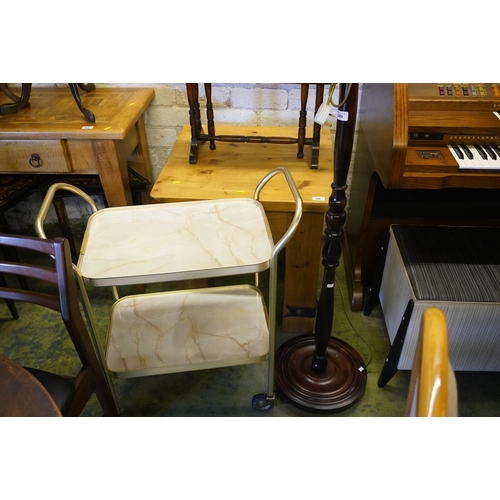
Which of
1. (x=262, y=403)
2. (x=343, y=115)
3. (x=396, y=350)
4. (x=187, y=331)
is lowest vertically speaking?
(x=262, y=403)

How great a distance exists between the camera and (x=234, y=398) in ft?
4.40

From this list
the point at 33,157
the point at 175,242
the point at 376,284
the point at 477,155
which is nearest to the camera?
the point at 175,242

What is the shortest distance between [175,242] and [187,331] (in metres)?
0.30

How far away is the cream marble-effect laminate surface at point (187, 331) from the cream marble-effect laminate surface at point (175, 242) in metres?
0.30

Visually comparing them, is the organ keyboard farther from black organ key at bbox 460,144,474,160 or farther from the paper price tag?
the paper price tag

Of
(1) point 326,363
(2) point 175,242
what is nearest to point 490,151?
(1) point 326,363

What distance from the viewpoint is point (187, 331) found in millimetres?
1159

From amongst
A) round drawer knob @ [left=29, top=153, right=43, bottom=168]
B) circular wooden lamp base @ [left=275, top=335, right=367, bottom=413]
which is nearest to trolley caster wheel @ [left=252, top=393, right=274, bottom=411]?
circular wooden lamp base @ [left=275, top=335, right=367, bottom=413]

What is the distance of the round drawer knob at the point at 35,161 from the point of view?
4.52 ft

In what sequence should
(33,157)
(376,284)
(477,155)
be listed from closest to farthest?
(477,155) < (33,157) < (376,284)

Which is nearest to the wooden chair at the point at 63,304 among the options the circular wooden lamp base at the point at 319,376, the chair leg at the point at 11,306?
the circular wooden lamp base at the point at 319,376

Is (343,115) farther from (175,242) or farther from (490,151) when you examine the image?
(490,151)
